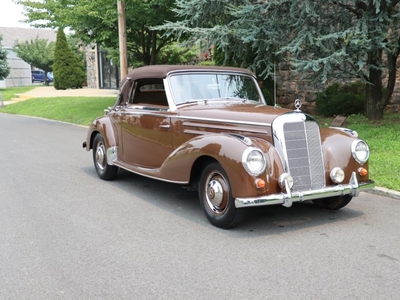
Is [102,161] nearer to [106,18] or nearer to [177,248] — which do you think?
[177,248]

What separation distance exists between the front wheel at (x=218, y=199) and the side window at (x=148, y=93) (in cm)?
187

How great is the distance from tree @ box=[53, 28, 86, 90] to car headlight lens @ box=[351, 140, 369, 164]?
1214 inches

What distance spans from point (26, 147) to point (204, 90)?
22.1 ft

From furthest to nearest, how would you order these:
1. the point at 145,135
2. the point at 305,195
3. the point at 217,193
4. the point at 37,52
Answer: the point at 37,52 → the point at 145,135 → the point at 217,193 → the point at 305,195

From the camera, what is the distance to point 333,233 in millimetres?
5117

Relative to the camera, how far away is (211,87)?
6.61 m

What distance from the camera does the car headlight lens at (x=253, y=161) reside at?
4.91m

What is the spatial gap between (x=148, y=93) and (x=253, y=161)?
3.00 meters

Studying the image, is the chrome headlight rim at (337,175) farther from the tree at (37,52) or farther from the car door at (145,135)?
the tree at (37,52)

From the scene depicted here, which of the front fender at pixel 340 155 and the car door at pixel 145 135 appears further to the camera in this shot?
the car door at pixel 145 135

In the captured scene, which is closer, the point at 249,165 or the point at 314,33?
the point at 249,165

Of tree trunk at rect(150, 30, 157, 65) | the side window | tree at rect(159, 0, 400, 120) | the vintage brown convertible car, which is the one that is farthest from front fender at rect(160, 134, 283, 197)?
tree trunk at rect(150, 30, 157, 65)

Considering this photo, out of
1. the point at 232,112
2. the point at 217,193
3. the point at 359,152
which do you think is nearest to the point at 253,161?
the point at 217,193

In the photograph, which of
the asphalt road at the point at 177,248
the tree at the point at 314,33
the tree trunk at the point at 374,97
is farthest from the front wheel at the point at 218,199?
the tree trunk at the point at 374,97
